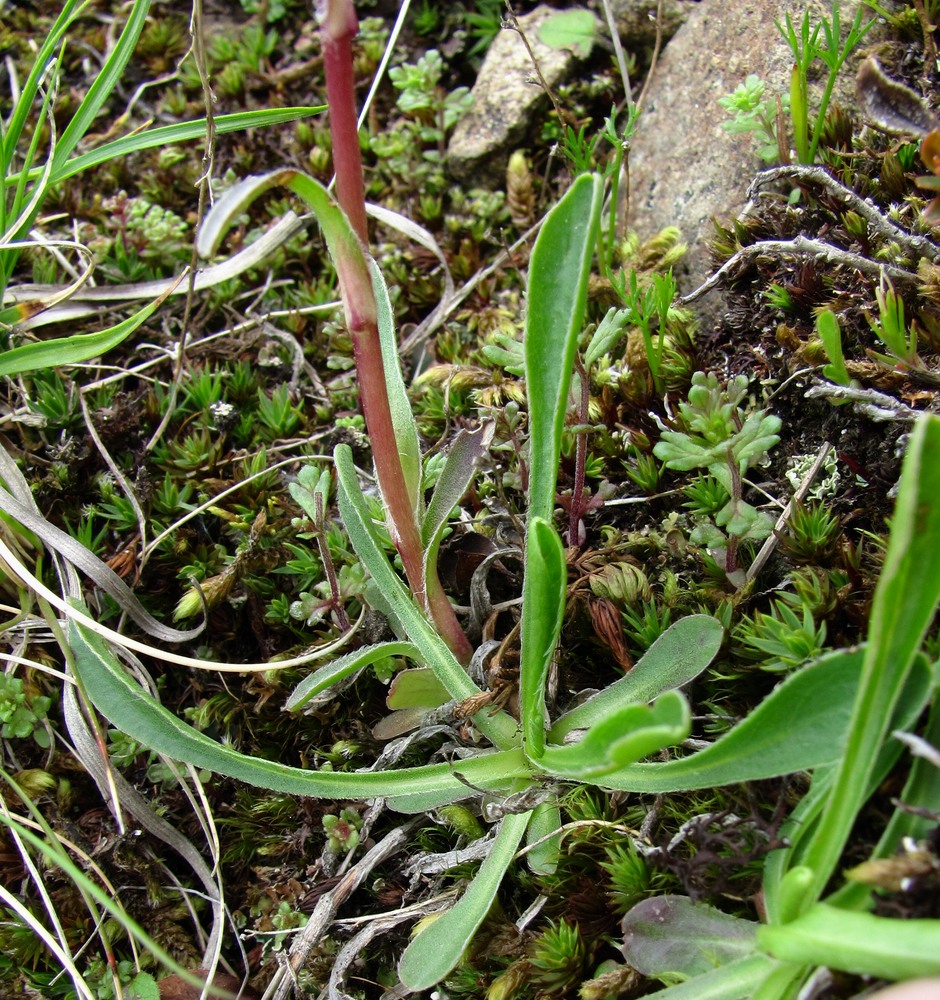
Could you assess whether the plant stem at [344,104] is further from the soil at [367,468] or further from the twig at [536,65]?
the twig at [536,65]

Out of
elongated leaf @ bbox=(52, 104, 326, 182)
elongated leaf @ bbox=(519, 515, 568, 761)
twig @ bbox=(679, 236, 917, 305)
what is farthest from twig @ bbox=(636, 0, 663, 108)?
elongated leaf @ bbox=(519, 515, 568, 761)

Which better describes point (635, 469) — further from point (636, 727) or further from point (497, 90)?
point (497, 90)

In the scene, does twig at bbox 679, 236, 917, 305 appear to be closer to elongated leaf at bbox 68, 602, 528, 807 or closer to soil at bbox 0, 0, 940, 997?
soil at bbox 0, 0, 940, 997

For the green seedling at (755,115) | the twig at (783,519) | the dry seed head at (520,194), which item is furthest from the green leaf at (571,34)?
the twig at (783,519)

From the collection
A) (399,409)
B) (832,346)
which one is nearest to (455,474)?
(399,409)

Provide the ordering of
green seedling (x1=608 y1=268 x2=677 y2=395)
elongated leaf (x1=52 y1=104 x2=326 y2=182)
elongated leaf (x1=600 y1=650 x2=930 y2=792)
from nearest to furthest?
1. elongated leaf (x1=600 y1=650 x2=930 y2=792)
2. green seedling (x1=608 y1=268 x2=677 y2=395)
3. elongated leaf (x1=52 y1=104 x2=326 y2=182)

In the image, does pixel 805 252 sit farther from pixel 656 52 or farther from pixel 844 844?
pixel 844 844
